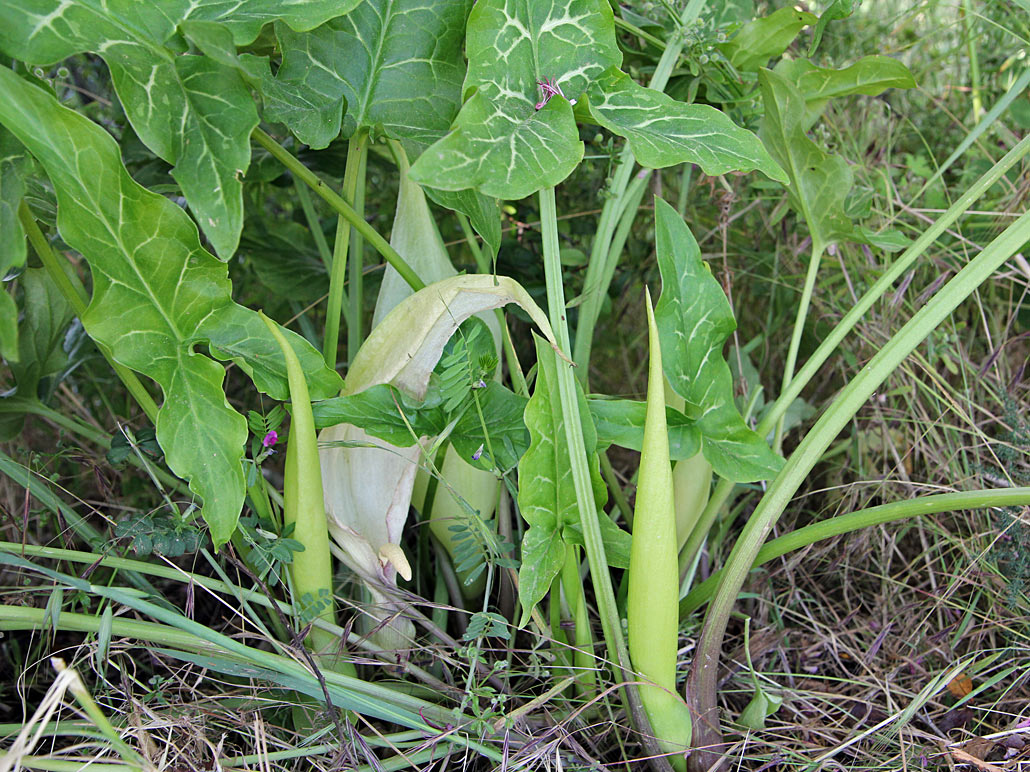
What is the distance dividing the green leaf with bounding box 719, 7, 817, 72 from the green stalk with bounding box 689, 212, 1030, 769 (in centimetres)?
24

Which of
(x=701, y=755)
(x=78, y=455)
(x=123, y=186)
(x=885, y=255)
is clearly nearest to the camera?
(x=123, y=186)

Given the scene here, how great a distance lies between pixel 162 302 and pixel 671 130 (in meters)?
0.35

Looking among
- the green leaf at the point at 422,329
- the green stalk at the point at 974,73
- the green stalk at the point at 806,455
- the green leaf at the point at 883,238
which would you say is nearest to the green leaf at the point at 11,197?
the green leaf at the point at 422,329

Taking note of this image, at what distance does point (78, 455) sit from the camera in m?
0.71

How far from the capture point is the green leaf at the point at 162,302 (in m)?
0.47

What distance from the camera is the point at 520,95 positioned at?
530 mm

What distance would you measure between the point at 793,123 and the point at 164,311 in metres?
0.51

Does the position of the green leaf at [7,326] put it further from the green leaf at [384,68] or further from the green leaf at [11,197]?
the green leaf at [384,68]

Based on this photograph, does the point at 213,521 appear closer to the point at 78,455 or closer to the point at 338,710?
the point at 338,710

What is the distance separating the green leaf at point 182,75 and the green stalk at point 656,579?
0.87 ft

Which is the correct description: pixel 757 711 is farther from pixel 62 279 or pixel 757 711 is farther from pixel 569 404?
pixel 62 279

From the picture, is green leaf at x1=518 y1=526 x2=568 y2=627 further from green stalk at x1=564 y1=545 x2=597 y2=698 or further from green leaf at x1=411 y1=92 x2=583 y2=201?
green leaf at x1=411 y1=92 x2=583 y2=201

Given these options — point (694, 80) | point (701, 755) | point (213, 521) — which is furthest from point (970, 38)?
point (213, 521)

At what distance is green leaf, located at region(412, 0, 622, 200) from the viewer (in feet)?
1.44
